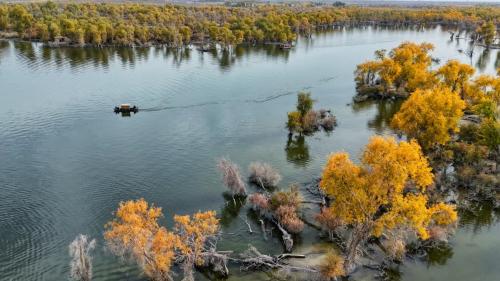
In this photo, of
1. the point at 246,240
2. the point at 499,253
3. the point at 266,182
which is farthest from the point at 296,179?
the point at 499,253

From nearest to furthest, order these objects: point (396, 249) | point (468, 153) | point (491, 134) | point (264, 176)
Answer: point (396, 249)
point (264, 176)
point (491, 134)
point (468, 153)

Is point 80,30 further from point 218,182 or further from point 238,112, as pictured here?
point 218,182

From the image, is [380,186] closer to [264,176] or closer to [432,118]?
[264,176]

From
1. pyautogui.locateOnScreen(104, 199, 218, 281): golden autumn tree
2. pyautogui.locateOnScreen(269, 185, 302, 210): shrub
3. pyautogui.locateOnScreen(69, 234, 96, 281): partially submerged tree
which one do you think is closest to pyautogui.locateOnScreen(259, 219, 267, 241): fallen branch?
pyautogui.locateOnScreen(269, 185, 302, 210): shrub

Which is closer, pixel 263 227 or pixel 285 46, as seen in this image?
pixel 263 227

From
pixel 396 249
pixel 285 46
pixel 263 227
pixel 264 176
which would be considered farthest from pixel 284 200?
pixel 285 46

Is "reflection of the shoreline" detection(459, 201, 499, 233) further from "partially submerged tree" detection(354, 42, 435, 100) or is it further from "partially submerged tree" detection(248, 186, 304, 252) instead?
"partially submerged tree" detection(354, 42, 435, 100)
